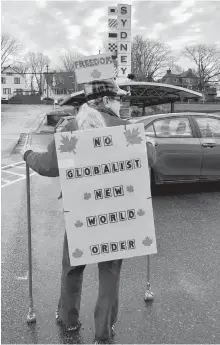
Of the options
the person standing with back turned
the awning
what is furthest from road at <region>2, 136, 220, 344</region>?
the awning

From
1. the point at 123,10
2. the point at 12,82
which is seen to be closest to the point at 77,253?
the point at 123,10

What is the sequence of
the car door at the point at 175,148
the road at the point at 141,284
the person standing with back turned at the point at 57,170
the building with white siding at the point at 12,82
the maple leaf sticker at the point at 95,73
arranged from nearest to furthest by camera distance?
the person standing with back turned at the point at 57,170, the maple leaf sticker at the point at 95,73, the road at the point at 141,284, the car door at the point at 175,148, the building with white siding at the point at 12,82

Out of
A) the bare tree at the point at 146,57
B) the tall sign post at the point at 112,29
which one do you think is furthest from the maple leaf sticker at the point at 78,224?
the bare tree at the point at 146,57

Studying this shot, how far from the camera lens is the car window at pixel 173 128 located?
21.8ft

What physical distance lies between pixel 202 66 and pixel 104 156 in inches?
3115

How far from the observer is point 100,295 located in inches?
98.5

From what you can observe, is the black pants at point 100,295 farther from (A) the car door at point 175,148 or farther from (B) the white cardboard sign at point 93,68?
(A) the car door at point 175,148

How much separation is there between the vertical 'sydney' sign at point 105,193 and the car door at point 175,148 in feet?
13.3

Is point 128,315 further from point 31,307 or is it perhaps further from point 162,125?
point 162,125

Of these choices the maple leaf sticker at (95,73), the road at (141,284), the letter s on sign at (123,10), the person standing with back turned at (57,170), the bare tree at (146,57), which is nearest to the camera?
the person standing with back turned at (57,170)

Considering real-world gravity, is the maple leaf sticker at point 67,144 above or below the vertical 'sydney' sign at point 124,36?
below

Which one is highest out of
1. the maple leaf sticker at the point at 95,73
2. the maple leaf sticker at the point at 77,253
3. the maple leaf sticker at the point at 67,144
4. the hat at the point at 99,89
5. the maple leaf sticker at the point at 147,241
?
the maple leaf sticker at the point at 95,73

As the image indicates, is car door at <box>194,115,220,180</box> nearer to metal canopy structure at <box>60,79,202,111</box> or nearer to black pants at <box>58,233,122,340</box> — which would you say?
black pants at <box>58,233,122,340</box>

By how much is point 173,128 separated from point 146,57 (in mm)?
64634
